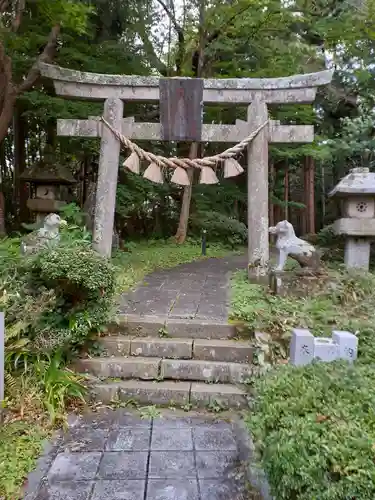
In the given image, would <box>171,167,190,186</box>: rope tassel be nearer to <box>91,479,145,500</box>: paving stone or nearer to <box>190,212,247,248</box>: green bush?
<box>91,479,145,500</box>: paving stone

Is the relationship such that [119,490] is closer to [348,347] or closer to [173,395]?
[173,395]

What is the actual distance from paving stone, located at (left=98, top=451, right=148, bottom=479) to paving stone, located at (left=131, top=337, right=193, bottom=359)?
49.4 inches

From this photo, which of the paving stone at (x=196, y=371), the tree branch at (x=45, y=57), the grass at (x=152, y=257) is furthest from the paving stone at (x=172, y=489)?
the tree branch at (x=45, y=57)

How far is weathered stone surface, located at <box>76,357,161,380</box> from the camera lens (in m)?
3.85

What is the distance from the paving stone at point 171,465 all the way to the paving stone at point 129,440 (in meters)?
0.14

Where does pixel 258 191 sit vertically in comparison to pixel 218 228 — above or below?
below

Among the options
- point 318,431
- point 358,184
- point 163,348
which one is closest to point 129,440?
point 163,348

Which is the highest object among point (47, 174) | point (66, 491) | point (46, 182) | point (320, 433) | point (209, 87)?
point (209, 87)

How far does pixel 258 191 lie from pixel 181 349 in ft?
10.3

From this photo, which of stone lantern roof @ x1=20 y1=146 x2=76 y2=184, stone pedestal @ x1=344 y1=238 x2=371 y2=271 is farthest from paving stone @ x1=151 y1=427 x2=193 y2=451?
stone lantern roof @ x1=20 y1=146 x2=76 y2=184

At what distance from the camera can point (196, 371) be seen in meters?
3.86

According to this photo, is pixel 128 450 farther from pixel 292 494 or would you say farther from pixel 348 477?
pixel 348 477

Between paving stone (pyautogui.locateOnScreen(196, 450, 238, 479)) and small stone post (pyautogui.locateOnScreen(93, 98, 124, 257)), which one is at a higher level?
small stone post (pyautogui.locateOnScreen(93, 98, 124, 257))

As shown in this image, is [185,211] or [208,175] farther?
[185,211]
